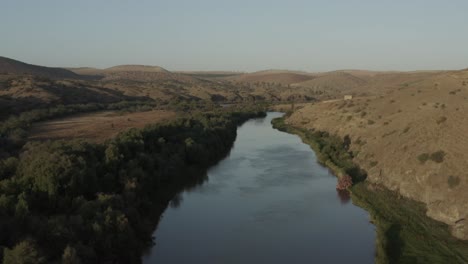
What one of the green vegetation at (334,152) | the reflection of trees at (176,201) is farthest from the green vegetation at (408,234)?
the reflection of trees at (176,201)

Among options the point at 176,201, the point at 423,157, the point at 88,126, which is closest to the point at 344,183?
the point at 423,157

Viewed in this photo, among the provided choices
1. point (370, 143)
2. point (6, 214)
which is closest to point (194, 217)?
point (6, 214)

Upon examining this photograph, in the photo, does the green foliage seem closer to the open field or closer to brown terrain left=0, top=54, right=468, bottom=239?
brown terrain left=0, top=54, right=468, bottom=239

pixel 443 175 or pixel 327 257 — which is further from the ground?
pixel 443 175

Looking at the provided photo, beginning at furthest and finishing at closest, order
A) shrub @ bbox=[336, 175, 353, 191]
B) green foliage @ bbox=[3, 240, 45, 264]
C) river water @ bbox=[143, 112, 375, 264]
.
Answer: shrub @ bbox=[336, 175, 353, 191]
river water @ bbox=[143, 112, 375, 264]
green foliage @ bbox=[3, 240, 45, 264]

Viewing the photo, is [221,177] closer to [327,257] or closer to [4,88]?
[327,257]

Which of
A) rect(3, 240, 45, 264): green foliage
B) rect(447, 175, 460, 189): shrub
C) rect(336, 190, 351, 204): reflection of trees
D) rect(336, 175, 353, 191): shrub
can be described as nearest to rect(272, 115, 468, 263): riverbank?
rect(336, 190, 351, 204): reflection of trees
